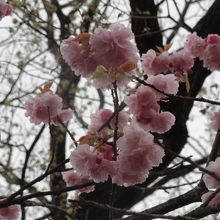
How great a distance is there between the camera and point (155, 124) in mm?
2064

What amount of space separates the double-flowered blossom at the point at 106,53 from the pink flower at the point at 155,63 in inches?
12.9

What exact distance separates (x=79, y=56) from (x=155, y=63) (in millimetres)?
442

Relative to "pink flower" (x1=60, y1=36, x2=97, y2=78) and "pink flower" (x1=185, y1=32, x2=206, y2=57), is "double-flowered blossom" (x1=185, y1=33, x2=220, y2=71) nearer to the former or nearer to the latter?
"pink flower" (x1=185, y1=32, x2=206, y2=57)

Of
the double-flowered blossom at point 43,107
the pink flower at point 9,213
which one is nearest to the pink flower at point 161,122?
the double-flowered blossom at point 43,107

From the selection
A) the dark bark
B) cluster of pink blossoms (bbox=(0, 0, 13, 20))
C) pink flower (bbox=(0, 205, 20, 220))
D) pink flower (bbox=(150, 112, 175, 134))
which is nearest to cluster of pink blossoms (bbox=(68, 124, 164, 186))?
pink flower (bbox=(150, 112, 175, 134))

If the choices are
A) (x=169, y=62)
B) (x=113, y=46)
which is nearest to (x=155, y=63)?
(x=169, y=62)

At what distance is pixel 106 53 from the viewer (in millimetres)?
1888

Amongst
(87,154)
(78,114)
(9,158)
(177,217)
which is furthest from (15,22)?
(177,217)

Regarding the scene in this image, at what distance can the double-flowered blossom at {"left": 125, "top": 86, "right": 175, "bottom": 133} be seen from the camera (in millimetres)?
2025

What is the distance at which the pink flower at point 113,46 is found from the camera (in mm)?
1854

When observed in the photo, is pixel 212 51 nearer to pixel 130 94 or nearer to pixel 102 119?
pixel 130 94

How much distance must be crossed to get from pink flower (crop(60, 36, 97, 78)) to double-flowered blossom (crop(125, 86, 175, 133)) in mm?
221

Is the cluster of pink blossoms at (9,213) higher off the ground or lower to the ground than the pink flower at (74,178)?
higher

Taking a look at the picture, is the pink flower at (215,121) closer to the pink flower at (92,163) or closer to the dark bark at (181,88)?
the pink flower at (92,163)
